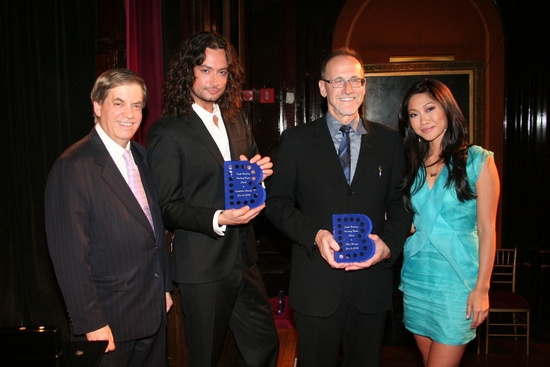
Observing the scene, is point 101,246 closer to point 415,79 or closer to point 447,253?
point 447,253

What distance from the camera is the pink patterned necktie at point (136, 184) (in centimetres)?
193

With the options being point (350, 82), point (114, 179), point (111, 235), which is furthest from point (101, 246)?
point (350, 82)

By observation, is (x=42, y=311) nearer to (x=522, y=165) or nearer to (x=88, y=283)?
(x=88, y=283)

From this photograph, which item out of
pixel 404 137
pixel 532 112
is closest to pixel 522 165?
pixel 532 112

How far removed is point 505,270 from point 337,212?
3.25 m

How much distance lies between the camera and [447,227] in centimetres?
211

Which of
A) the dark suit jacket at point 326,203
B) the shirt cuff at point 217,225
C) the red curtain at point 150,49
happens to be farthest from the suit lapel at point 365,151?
the red curtain at point 150,49

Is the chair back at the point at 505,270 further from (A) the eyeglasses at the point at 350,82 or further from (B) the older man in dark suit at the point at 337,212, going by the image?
(A) the eyeglasses at the point at 350,82

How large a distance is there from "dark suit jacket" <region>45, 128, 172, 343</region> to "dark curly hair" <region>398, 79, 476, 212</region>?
1.11 m

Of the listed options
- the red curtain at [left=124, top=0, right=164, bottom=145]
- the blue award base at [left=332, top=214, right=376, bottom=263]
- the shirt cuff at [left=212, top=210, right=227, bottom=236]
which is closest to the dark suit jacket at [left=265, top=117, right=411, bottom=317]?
the blue award base at [left=332, top=214, right=376, bottom=263]

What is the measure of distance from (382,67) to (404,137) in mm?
2518

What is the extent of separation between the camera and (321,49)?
15.2ft

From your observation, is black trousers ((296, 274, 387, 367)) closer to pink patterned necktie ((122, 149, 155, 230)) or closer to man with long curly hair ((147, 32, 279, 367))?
man with long curly hair ((147, 32, 279, 367))

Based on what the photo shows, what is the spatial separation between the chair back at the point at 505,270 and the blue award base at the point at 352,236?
2911 millimetres
